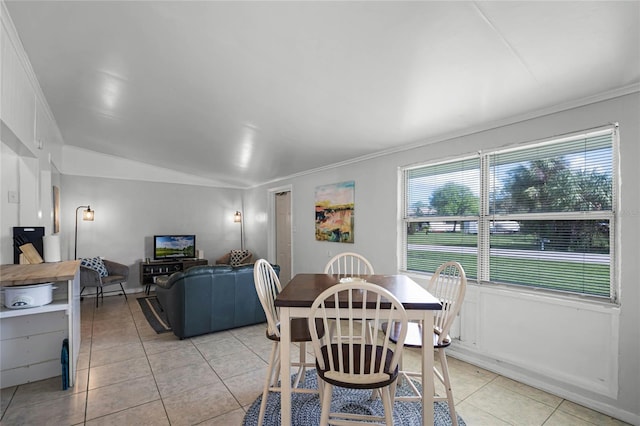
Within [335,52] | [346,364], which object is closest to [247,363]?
[346,364]

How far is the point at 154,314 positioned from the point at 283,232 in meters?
2.73

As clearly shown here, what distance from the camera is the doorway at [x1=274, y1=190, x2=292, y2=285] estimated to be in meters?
6.21

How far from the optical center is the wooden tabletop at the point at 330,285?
171 cm

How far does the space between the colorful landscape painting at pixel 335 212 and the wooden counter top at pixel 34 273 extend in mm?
3165

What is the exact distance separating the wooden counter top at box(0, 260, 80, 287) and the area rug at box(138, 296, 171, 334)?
1.64m

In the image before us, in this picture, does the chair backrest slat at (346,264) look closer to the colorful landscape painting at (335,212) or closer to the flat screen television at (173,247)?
A: the colorful landscape painting at (335,212)

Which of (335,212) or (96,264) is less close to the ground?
(335,212)

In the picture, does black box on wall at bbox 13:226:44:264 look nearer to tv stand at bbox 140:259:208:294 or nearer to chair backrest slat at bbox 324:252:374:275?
chair backrest slat at bbox 324:252:374:275

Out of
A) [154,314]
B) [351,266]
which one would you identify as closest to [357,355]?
[351,266]

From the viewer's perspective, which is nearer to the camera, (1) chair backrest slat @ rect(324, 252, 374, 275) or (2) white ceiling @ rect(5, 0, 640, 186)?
(2) white ceiling @ rect(5, 0, 640, 186)

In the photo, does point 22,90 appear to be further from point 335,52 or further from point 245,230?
point 245,230

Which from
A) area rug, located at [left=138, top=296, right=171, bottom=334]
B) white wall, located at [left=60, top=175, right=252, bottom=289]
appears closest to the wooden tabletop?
area rug, located at [left=138, top=296, right=171, bottom=334]

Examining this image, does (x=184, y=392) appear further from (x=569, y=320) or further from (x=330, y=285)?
(x=569, y=320)

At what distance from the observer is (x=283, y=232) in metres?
6.39
